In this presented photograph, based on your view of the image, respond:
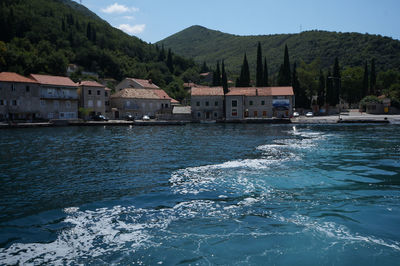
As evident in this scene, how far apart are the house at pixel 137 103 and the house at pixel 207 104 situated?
7404 mm

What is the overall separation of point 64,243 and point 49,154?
1600 cm

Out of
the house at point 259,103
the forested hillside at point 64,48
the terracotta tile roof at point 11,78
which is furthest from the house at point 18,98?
the house at point 259,103

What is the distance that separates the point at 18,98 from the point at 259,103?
157 feet

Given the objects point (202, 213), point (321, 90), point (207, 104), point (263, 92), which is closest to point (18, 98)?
point (207, 104)

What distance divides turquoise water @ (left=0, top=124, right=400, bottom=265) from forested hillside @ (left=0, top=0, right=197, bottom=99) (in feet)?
212

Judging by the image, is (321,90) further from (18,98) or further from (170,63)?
(170,63)

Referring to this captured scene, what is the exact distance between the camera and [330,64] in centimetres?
13838

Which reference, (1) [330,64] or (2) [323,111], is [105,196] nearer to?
(2) [323,111]

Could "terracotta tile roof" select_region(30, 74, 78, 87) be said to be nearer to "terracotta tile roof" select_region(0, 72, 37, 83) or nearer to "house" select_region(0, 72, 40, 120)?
"house" select_region(0, 72, 40, 120)

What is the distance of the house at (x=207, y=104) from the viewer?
7017 cm

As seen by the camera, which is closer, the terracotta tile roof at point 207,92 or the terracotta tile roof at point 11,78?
the terracotta tile roof at point 11,78

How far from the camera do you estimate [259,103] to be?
68.9m

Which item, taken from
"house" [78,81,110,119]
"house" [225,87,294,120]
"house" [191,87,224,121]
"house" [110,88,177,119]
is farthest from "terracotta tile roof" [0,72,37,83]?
"house" [225,87,294,120]

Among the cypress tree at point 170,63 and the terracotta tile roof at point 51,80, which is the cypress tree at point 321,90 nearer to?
the terracotta tile roof at point 51,80
